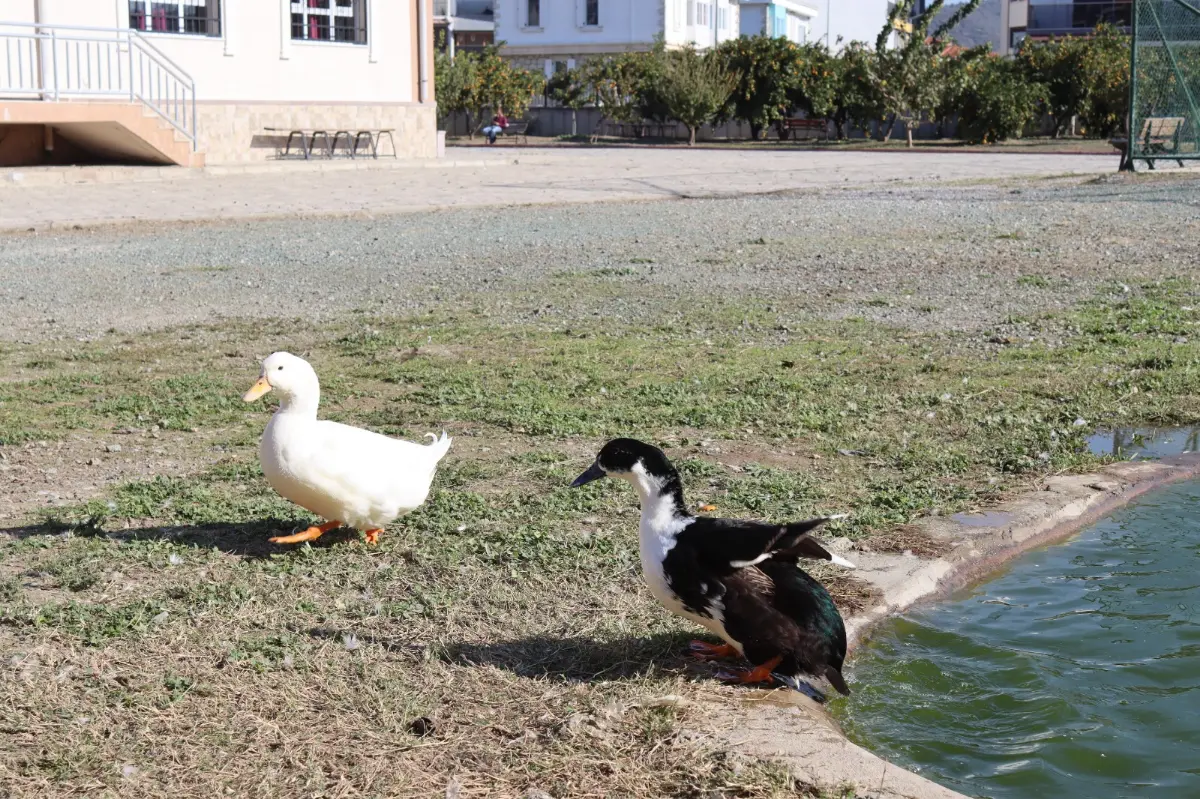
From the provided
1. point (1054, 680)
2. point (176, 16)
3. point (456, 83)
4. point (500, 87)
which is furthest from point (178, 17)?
point (1054, 680)

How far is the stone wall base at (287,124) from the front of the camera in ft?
92.7

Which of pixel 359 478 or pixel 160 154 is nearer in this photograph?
pixel 359 478

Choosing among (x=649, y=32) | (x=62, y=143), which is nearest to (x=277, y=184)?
(x=62, y=143)

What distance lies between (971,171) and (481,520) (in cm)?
2410

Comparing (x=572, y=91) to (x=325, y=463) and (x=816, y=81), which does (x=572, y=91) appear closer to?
(x=816, y=81)

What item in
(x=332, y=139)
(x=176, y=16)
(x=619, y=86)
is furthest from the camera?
(x=619, y=86)

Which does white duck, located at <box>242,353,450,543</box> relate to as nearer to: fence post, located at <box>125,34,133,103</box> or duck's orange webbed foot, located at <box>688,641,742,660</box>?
duck's orange webbed foot, located at <box>688,641,742,660</box>

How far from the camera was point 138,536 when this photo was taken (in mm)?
5184

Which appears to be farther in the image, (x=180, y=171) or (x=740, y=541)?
(x=180, y=171)

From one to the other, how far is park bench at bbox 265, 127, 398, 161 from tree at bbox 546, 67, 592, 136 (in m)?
25.0

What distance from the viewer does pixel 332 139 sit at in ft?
102

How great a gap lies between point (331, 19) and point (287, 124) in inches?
124

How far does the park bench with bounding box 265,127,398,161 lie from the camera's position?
30.0 m

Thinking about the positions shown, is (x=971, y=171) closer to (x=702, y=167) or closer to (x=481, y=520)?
(x=702, y=167)
